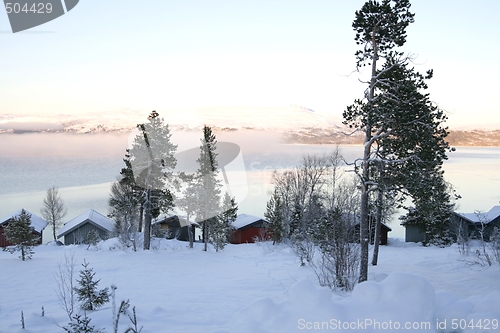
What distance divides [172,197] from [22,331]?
22.0 meters

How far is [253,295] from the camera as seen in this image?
1399cm

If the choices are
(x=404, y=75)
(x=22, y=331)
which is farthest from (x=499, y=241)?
(x=22, y=331)

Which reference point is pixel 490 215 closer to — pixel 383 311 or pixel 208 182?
pixel 208 182

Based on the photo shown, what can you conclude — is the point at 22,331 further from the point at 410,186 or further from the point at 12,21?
the point at 410,186

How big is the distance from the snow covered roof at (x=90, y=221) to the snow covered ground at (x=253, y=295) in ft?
40.6

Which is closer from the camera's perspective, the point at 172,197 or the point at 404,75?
the point at 404,75

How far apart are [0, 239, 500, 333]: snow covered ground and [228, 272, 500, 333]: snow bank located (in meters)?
0.02

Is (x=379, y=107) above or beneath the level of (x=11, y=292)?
above

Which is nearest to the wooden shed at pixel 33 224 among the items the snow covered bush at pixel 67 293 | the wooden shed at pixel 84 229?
the wooden shed at pixel 84 229

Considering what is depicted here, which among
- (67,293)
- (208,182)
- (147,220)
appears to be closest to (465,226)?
(208,182)

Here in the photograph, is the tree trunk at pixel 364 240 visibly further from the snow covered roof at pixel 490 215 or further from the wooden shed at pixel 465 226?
the snow covered roof at pixel 490 215

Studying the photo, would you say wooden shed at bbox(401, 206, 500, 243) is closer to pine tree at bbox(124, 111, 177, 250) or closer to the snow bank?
pine tree at bbox(124, 111, 177, 250)

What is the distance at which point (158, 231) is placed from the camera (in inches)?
1446

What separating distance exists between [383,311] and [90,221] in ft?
130
